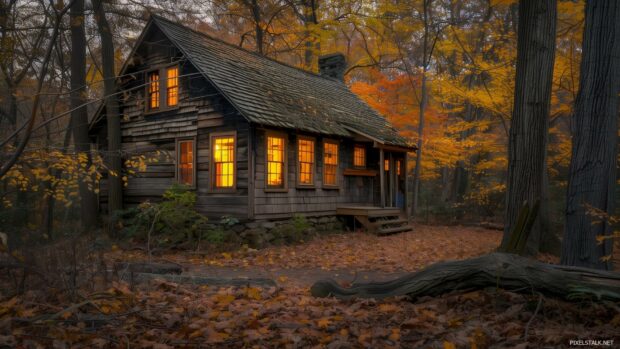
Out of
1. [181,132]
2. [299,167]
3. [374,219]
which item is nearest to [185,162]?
[181,132]

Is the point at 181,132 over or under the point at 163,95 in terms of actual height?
under

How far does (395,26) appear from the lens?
70.0 feet

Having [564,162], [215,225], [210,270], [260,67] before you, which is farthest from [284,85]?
[564,162]

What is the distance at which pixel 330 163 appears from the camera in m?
14.8

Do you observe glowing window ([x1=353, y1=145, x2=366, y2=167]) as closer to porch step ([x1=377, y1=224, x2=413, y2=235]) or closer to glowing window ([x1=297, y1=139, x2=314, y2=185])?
glowing window ([x1=297, y1=139, x2=314, y2=185])

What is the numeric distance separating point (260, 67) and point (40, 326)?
13320mm

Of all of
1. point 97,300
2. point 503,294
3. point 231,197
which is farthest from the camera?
point 231,197

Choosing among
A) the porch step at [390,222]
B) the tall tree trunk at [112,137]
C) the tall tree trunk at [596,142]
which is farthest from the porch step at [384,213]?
the tall tree trunk at [596,142]

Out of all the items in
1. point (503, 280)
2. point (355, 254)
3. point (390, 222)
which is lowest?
point (355, 254)

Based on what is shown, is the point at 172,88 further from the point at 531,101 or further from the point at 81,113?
the point at 531,101

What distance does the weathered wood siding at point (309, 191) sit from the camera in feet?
39.0

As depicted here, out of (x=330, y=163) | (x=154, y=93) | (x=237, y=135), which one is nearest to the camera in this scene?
(x=237, y=135)

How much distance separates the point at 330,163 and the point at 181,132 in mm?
5226

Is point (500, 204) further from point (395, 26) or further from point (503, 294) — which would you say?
point (503, 294)
